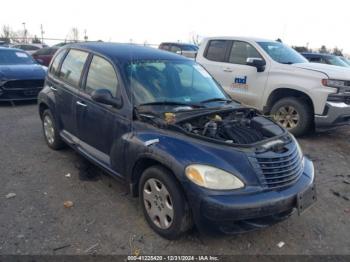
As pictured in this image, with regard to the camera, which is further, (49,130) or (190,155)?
(49,130)

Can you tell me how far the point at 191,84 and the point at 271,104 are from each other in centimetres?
353

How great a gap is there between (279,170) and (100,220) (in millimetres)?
→ 1912

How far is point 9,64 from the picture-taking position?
10164mm

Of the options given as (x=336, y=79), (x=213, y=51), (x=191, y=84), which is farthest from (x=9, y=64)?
(x=336, y=79)

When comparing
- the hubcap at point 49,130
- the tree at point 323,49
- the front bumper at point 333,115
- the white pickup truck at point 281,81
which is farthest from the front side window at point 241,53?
the tree at point 323,49

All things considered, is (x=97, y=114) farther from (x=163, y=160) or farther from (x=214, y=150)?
(x=214, y=150)

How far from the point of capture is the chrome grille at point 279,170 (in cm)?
317

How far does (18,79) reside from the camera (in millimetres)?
9477

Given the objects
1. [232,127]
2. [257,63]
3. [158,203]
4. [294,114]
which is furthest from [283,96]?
[158,203]

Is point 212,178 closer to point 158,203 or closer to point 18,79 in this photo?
point 158,203

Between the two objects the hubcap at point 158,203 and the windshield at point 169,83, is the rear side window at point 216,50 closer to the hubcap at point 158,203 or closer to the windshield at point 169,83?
the windshield at point 169,83

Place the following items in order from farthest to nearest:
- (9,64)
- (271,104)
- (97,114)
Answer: (9,64) < (271,104) < (97,114)

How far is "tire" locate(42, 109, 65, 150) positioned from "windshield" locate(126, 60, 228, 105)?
2.06m

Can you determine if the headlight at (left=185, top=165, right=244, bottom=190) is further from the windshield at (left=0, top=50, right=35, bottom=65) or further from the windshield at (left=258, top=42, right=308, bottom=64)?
the windshield at (left=0, top=50, right=35, bottom=65)
